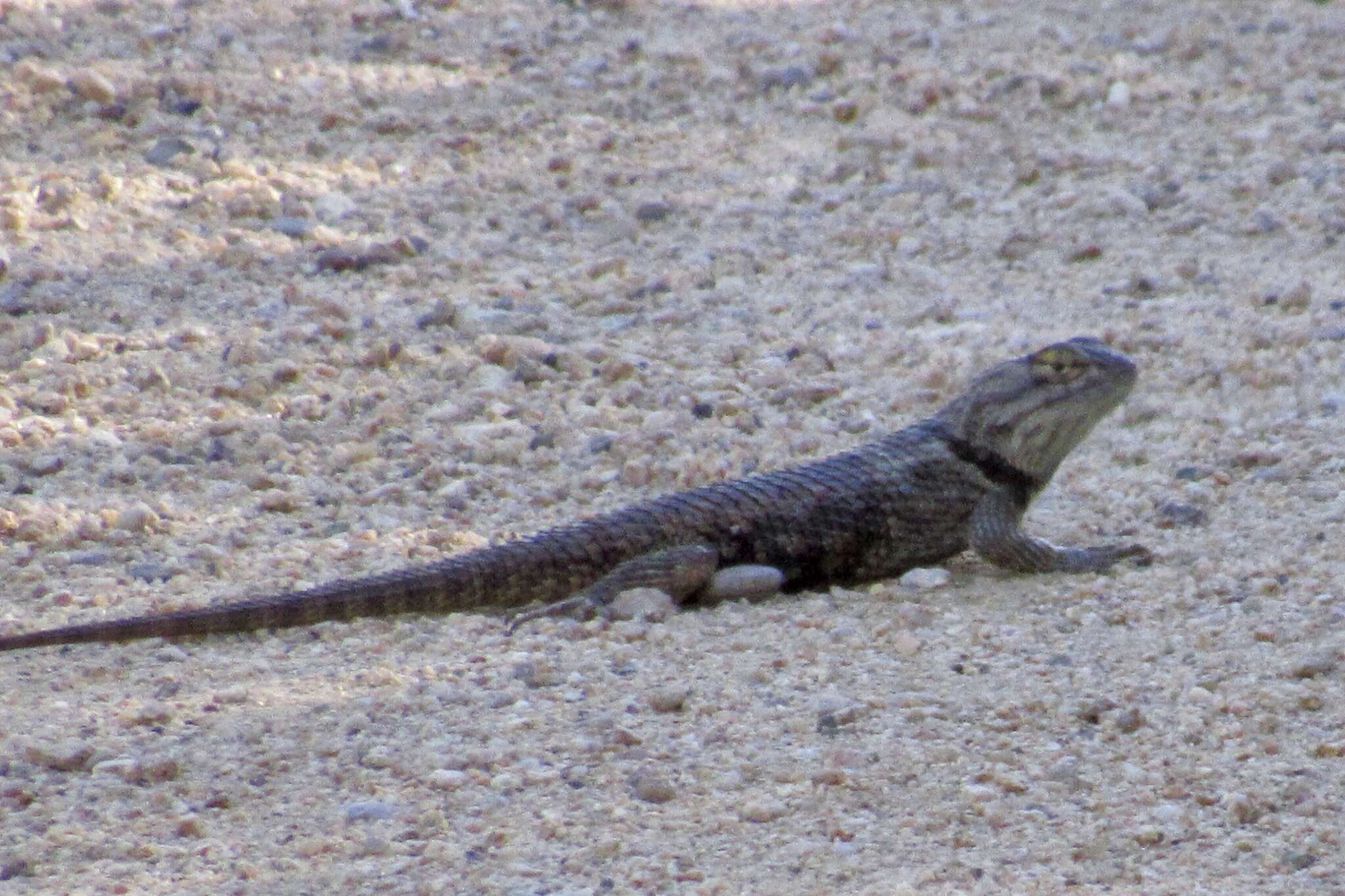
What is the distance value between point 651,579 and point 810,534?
1.74ft

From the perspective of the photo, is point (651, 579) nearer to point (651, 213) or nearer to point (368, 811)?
point (368, 811)

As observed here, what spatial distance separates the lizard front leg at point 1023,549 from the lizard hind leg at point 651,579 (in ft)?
2.72

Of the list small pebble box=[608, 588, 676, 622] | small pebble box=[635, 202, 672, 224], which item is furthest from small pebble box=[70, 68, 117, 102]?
small pebble box=[608, 588, 676, 622]

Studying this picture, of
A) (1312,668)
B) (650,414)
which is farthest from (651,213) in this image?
(1312,668)

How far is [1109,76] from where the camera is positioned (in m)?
9.80

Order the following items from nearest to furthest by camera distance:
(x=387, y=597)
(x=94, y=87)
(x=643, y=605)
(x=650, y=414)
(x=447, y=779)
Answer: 1. (x=447, y=779)
2. (x=387, y=597)
3. (x=643, y=605)
4. (x=650, y=414)
5. (x=94, y=87)

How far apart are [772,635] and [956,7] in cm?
649

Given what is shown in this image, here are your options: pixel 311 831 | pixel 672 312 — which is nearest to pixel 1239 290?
pixel 672 312

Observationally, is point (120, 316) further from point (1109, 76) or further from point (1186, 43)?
point (1186, 43)

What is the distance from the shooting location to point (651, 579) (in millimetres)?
5402

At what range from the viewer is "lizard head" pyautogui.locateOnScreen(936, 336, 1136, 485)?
5844mm

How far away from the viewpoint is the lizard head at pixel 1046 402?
5844 millimetres

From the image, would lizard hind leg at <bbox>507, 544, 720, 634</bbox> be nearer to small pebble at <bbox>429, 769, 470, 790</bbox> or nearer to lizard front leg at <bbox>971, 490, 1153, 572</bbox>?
lizard front leg at <bbox>971, 490, 1153, 572</bbox>

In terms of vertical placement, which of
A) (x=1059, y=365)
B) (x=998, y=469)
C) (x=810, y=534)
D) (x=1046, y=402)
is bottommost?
(x=810, y=534)
